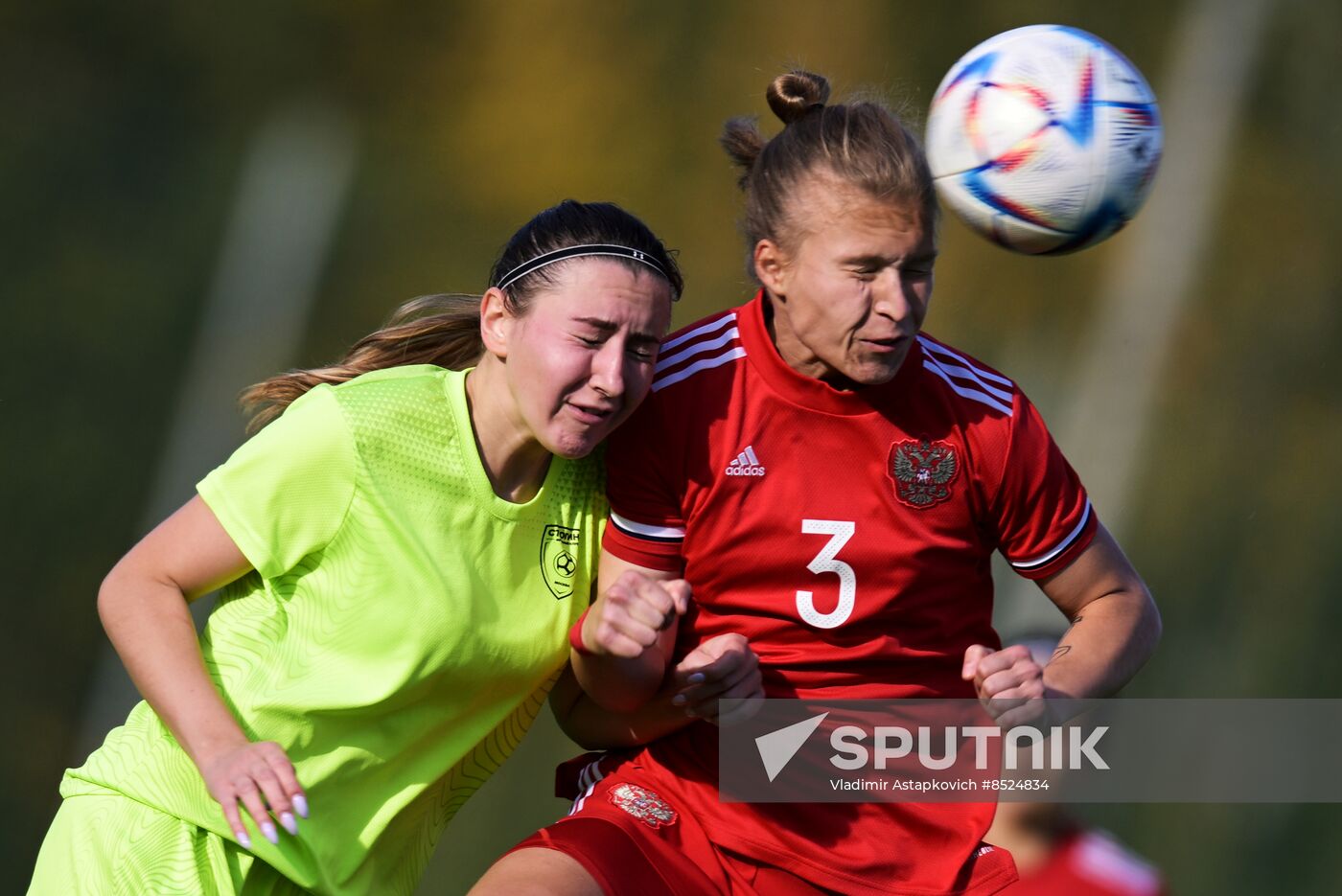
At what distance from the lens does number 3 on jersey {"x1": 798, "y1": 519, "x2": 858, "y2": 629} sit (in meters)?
2.41

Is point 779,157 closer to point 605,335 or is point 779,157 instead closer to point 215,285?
point 605,335

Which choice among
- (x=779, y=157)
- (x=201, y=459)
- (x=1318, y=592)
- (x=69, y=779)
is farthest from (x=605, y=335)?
(x=1318, y=592)

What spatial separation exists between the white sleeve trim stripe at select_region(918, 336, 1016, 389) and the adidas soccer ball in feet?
0.64

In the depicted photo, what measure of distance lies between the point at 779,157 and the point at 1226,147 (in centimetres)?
327

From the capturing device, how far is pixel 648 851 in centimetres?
239

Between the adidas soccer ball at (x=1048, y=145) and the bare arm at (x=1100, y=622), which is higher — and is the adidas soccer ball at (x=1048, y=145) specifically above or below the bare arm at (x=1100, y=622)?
above

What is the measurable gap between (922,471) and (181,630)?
1128 millimetres

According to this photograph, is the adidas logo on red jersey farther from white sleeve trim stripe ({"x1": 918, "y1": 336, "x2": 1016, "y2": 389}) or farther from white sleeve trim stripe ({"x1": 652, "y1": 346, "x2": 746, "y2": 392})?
white sleeve trim stripe ({"x1": 918, "y1": 336, "x2": 1016, "y2": 389})

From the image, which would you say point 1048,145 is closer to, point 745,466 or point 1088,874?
point 745,466

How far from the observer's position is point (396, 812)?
2480 mm

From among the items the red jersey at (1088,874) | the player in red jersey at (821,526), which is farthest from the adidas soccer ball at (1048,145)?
the red jersey at (1088,874)

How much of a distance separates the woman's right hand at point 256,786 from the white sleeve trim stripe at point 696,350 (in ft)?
2.65

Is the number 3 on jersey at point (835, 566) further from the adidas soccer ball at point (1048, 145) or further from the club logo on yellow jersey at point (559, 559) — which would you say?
the adidas soccer ball at point (1048, 145)

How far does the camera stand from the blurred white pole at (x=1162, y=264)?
201 inches
